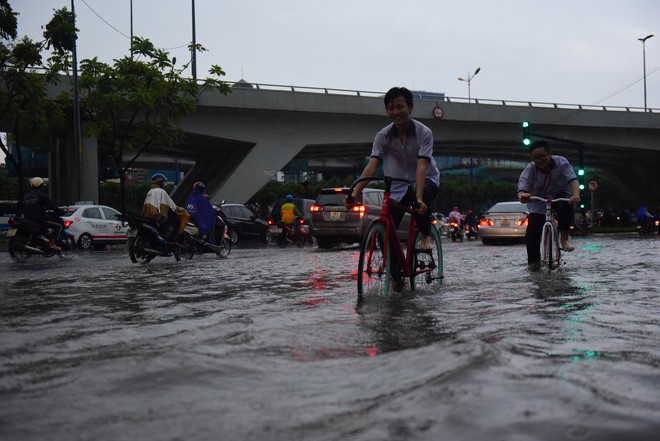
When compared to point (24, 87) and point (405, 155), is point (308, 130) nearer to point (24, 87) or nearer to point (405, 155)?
point (24, 87)

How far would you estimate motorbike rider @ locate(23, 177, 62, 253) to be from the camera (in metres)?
16.9

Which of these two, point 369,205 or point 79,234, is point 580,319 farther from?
point 79,234

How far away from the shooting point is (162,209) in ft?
48.3

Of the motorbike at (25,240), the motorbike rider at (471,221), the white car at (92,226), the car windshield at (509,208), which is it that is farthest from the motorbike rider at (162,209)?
the motorbike rider at (471,221)

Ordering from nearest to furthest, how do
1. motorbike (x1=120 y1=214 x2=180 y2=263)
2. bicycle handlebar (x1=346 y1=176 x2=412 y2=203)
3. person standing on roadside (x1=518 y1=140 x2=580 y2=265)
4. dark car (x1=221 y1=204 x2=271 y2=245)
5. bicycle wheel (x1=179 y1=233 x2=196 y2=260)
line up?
1. bicycle handlebar (x1=346 y1=176 x2=412 y2=203)
2. person standing on roadside (x1=518 y1=140 x2=580 y2=265)
3. motorbike (x1=120 y1=214 x2=180 y2=263)
4. bicycle wheel (x1=179 y1=233 x2=196 y2=260)
5. dark car (x1=221 y1=204 x2=271 y2=245)

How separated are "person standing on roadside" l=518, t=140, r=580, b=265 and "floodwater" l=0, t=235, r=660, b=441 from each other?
3654mm

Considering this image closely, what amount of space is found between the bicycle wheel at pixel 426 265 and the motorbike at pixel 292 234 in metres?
19.2

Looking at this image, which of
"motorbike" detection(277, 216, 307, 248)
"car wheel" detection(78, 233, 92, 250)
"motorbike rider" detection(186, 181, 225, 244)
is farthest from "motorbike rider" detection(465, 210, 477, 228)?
"motorbike rider" detection(186, 181, 225, 244)

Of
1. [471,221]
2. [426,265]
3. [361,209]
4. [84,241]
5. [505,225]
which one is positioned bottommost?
[426,265]

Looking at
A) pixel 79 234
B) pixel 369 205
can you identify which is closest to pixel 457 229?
pixel 369 205

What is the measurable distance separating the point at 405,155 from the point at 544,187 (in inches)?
141

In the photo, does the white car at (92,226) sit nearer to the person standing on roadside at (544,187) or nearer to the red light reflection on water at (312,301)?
the person standing on roadside at (544,187)

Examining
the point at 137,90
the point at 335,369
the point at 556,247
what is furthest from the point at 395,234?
the point at 137,90

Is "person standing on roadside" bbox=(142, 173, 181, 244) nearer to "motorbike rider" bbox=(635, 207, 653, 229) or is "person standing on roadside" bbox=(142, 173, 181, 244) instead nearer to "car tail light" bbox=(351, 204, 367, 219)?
"car tail light" bbox=(351, 204, 367, 219)
